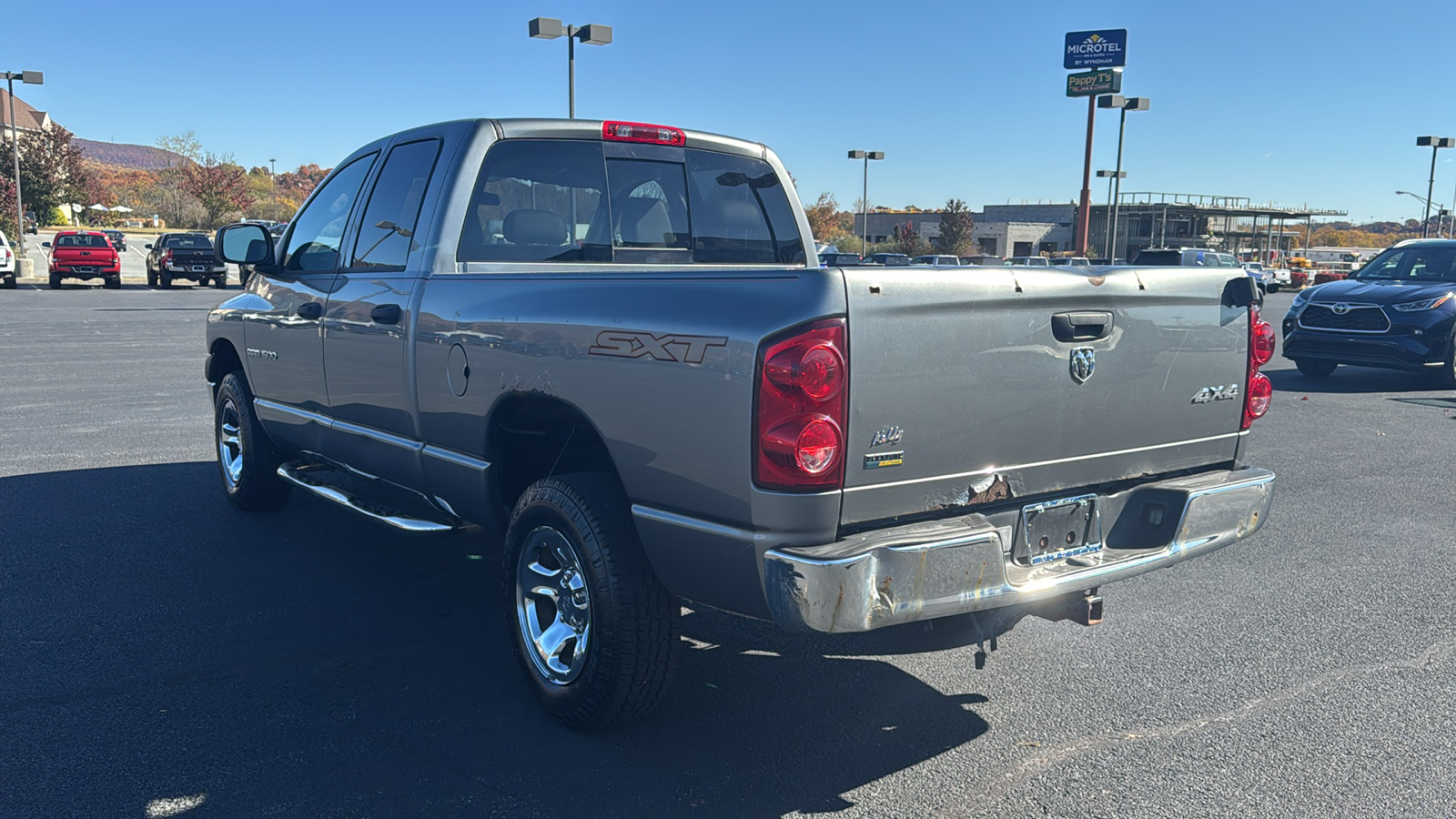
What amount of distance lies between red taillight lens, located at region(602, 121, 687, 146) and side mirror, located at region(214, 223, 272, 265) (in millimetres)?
2029

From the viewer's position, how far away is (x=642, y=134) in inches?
197

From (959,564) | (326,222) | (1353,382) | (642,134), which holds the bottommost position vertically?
(1353,382)

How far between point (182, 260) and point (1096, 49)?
157 feet

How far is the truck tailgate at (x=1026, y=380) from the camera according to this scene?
2975 mm

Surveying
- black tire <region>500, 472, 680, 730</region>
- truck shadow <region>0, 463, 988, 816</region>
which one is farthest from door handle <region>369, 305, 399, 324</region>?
truck shadow <region>0, 463, 988, 816</region>

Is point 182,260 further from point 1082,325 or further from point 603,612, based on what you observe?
point 1082,325

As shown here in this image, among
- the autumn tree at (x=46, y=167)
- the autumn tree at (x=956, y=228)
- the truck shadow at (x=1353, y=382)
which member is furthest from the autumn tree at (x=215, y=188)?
the truck shadow at (x=1353, y=382)

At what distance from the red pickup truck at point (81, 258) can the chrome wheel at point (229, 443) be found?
1137 inches

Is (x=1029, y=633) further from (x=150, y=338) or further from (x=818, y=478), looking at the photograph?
(x=150, y=338)

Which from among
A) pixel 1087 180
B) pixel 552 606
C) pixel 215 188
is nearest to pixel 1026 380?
pixel 552 606

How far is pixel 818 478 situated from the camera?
2.90 meters

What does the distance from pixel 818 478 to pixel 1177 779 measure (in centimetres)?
150

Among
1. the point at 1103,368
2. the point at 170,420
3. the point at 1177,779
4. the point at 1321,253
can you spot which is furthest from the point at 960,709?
the point at 1321,253

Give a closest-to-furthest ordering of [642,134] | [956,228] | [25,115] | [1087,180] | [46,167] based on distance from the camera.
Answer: [642,134], [1087,180], [46,167], [956,228], [25,115]
